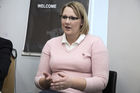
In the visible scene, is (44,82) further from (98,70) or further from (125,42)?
(125,42)

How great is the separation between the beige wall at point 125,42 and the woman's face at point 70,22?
51 centimetres

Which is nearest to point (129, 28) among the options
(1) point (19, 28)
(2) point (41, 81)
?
(2) point (41, 81)

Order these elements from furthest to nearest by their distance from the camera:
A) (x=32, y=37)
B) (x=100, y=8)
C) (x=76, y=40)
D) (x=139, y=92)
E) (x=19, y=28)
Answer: (x=19, y=28) → (x=32, y=37) → (x=100, y=8) → (x=139, y=92) → (x=76, y=40)

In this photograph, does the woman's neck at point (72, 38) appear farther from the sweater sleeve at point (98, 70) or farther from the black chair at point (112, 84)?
the black chair at point (112, 84)

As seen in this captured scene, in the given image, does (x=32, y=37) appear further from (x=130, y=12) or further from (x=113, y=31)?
(x=130, y=12)

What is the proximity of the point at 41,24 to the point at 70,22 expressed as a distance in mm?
677

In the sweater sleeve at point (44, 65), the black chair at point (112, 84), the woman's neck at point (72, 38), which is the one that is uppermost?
the woman's neck at point (72, 38)

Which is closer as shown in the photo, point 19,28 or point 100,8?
point 100,8

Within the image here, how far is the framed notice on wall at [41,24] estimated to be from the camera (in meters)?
1.84

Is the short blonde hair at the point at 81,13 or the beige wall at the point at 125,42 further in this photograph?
the beige wall at the point at 125,42

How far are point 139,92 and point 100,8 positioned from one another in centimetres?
85

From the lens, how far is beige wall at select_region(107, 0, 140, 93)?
160 centimetres

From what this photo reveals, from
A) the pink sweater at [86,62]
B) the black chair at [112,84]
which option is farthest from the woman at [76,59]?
the black chair at [112,84]

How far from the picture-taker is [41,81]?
122 centimetres
